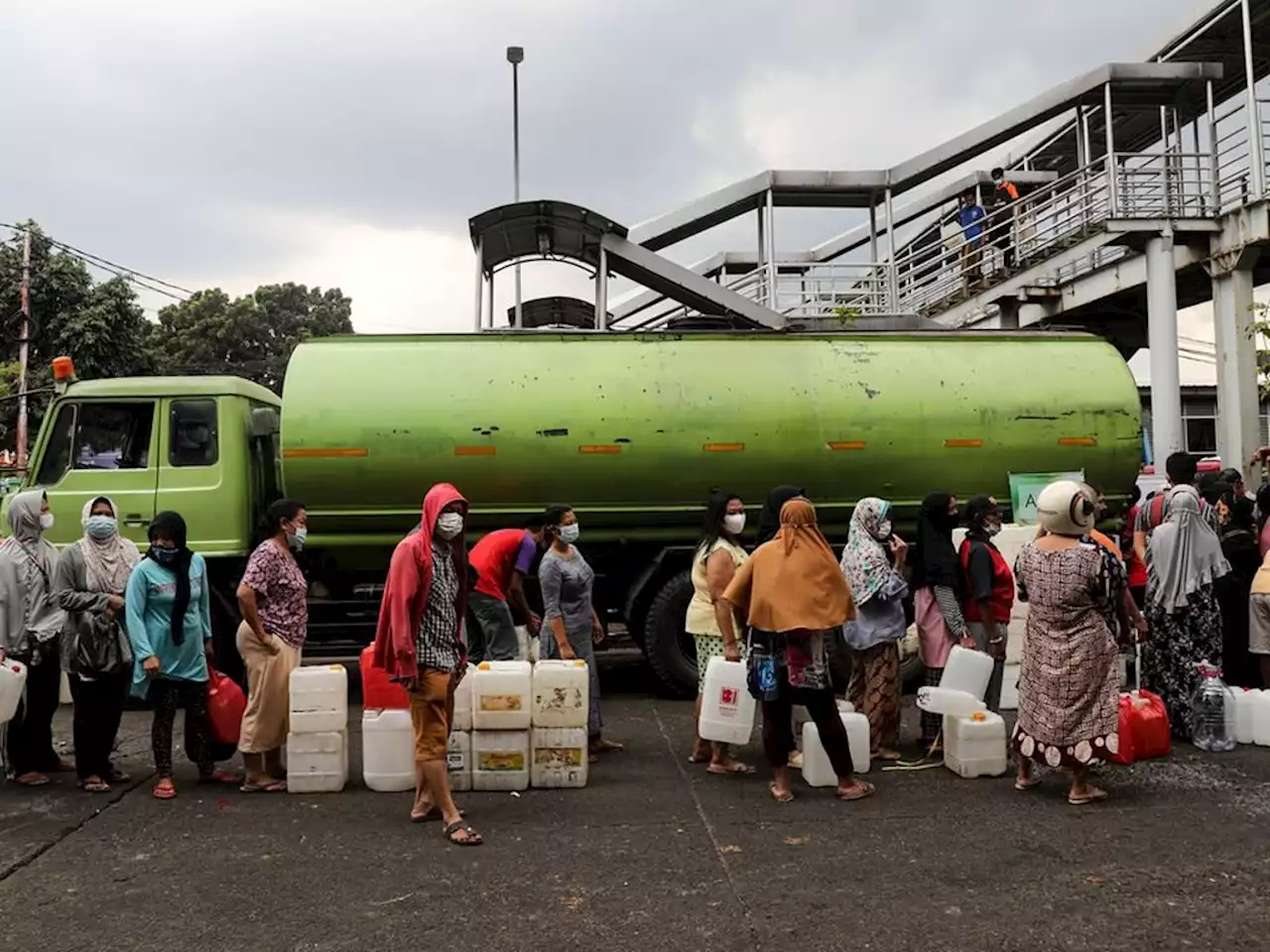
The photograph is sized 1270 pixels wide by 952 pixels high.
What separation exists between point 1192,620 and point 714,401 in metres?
3.50

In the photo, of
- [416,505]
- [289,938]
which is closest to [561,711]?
[289,938]

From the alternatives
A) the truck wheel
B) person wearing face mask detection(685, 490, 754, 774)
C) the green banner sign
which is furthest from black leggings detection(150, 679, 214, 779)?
the green banner sign

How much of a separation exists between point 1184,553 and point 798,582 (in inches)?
110

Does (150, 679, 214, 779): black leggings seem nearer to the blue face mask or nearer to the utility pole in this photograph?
the blue face mask

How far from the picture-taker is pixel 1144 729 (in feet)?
18.7

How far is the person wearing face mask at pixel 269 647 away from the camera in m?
5.44

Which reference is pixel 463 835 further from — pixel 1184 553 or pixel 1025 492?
pixel 1025 492

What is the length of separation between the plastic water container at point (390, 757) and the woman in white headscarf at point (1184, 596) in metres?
4.54

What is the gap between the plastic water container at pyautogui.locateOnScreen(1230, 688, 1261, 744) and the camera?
6082 millimetres

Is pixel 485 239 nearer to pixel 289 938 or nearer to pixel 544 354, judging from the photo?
pixel 544 354

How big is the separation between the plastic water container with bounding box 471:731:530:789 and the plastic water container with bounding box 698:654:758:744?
1012 millimetres

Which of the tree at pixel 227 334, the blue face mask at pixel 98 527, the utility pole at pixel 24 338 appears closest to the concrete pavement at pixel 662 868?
the blue face mask at pixel 98 527

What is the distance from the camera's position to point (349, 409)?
752 centimetres

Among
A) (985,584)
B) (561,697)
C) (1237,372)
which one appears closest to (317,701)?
(561,697)
